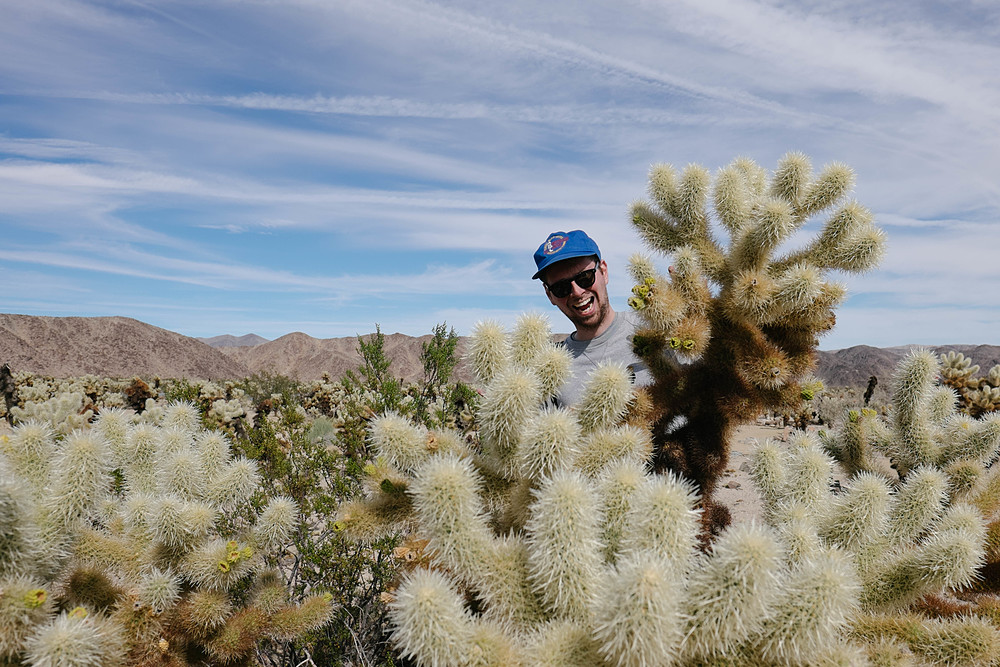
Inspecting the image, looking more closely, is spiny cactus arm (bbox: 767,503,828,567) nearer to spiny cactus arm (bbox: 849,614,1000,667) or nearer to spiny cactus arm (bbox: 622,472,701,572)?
spiny cactus arm (bbox: 849,614,1000,667)

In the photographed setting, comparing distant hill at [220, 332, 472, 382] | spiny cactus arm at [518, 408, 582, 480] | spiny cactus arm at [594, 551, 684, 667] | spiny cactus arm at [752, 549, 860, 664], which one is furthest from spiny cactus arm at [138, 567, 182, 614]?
distant hill at [220, 332, 472, 382]

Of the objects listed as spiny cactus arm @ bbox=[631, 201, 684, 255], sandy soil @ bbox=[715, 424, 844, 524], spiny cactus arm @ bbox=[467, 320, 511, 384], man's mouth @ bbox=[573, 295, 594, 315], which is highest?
spiny cactus arm @ bbox=[631, 201, 684, 255]

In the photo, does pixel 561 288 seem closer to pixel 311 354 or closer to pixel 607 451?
pixel 607 451

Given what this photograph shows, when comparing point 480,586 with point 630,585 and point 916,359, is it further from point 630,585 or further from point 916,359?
point 916,359

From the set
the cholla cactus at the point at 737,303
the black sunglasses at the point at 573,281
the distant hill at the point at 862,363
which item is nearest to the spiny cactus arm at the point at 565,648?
the cholla cactus at the point at 737,303

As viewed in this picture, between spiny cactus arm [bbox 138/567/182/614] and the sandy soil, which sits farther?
the sandy soil

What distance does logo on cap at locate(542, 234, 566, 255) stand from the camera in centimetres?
381

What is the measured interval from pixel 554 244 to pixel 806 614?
2.72 m

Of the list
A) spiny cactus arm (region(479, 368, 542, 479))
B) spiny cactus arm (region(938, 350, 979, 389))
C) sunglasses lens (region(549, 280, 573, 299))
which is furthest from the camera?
spiny cactus arm (region(938, 350, 979, 389))

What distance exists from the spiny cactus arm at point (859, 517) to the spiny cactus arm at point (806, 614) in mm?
734

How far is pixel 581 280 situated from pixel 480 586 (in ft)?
8.19

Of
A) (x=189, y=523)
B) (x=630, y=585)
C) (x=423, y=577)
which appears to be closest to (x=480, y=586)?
(x=423, y=577)

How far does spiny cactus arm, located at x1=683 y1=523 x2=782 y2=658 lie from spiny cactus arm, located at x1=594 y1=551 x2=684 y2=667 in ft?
0.15

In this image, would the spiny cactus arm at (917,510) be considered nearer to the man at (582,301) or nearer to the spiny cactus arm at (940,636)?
the spiny cactus arm at (940,636)
